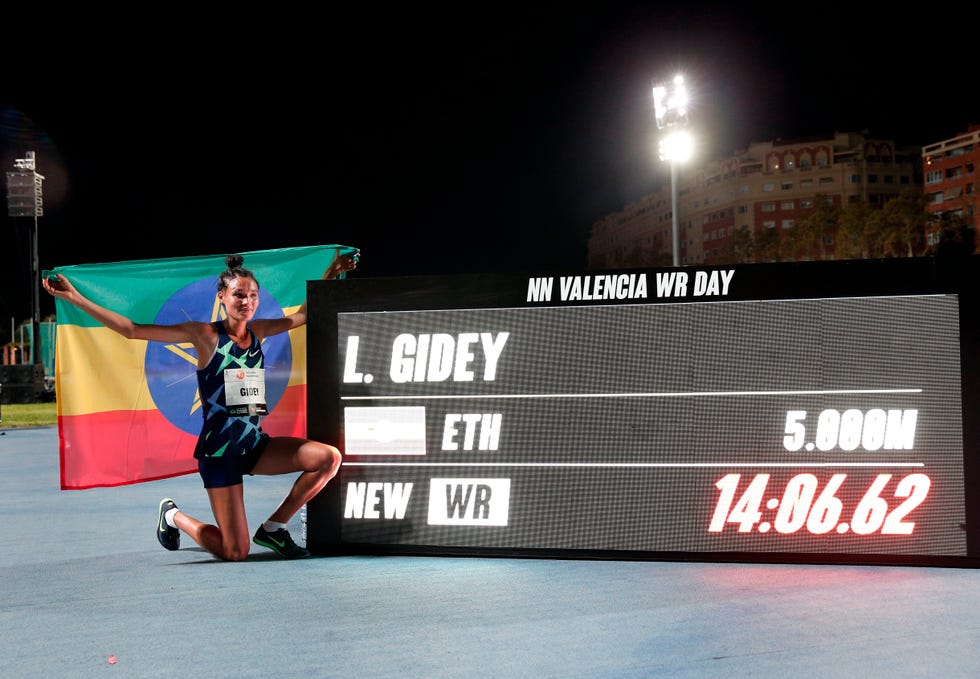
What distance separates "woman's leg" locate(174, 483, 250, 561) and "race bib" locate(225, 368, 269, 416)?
1.70ft

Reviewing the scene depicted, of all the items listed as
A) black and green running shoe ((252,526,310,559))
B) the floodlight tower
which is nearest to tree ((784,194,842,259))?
the floodlight tower

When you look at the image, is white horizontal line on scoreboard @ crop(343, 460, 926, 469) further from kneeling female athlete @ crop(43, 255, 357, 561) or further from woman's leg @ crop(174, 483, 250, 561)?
woman's leg @ crop(174, 483, 250, 561)

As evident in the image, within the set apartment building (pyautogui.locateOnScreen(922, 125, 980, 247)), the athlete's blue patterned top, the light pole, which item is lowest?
the athlete's blue patterned top

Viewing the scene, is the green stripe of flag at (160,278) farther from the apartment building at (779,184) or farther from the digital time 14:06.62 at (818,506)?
the apartment building at (779,184)

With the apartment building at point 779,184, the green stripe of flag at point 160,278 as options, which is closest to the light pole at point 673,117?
the green stripe of flag at point 160,278

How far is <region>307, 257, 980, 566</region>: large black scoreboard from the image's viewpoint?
6270 mm

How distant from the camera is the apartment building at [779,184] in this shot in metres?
138

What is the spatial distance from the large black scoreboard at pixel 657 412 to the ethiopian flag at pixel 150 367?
0.88 metres

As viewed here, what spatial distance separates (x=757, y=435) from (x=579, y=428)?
117cm

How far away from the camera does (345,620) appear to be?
5.12 m

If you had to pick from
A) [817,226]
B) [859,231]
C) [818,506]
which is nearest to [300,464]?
[818,506]

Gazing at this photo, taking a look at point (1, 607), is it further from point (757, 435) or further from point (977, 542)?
point (977, 542)

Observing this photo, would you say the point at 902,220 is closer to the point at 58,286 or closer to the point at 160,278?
the point at 160,278

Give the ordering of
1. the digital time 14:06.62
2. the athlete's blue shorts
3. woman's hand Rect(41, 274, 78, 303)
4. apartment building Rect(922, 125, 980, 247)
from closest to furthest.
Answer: the digital time 14:06.62 → the athlete's blue shorts → woman's hand Rect(41, 274, 78, 303) → apartment building Rect(922, 125, 980, 247)
